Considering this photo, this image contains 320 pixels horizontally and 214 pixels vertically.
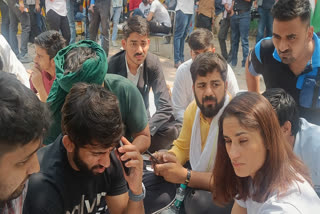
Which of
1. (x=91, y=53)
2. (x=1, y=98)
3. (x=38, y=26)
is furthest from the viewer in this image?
(x=38, y=26)

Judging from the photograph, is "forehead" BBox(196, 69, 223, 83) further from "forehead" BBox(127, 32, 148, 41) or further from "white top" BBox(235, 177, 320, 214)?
"white top" BBox(235, 177, 320, 214)

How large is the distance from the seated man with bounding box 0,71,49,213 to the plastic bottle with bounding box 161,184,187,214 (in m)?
1.21

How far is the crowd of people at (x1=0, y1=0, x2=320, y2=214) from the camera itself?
4.46 feet

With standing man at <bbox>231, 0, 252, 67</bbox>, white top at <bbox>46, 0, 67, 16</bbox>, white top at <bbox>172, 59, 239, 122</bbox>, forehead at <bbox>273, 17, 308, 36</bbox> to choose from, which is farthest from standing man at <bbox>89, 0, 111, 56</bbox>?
forehead at <bbox>273, 17, 308, 36</bbox>

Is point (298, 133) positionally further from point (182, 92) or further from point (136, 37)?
point (136, 37)

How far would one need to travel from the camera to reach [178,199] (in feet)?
7.52

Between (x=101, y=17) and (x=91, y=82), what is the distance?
179 inches

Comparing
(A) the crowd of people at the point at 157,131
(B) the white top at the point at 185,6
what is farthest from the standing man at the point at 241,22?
(A) the crowd of people at the point at 157,131

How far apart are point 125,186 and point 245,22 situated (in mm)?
4918

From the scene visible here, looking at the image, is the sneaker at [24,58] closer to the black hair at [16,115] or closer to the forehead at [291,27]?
the forehead at [291,27]

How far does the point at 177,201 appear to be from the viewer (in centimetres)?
229

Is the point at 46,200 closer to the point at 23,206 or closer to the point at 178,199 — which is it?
the point at 23,206

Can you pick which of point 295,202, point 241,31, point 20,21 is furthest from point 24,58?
point 295,202

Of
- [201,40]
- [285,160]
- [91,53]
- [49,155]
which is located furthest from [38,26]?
[285,160]
